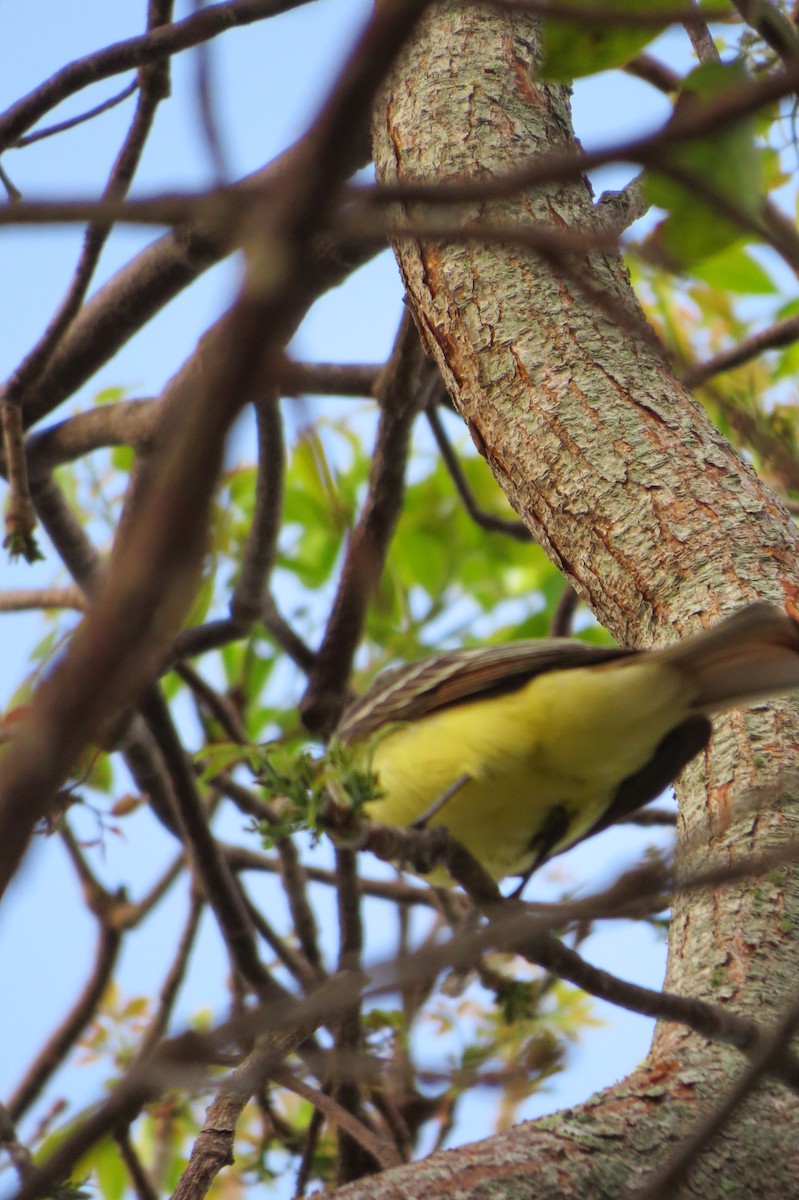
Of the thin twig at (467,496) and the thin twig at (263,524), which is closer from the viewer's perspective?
the thin twig at (263,524)

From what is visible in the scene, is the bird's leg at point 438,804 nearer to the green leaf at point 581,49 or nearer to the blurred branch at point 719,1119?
the blurred branch at point 719,1119

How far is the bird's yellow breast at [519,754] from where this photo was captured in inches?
107

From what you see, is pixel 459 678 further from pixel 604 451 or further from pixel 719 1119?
pixel 719 1119

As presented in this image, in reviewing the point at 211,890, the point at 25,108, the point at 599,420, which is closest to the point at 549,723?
the point at 599,420

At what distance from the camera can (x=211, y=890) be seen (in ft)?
12.1

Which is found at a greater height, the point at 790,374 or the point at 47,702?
the point at 790,374

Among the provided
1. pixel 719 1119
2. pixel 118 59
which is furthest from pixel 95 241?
pixel 719 1119

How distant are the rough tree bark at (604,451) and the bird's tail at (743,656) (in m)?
0.11

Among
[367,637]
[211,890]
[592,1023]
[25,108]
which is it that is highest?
[25,108]

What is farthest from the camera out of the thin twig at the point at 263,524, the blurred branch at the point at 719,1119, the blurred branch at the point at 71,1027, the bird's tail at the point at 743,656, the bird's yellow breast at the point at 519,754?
the blurred branch at the point at 71,1027

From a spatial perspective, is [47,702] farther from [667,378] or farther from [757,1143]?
A: [667,378]

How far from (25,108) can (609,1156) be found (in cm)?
272

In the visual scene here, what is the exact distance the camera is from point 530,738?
2.75m

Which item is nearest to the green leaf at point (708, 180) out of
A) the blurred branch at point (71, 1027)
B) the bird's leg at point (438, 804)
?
the bird's leg at point (438, 804)
